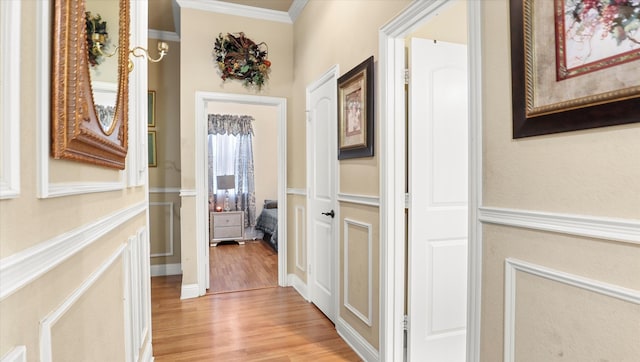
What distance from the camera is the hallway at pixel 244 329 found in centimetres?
237

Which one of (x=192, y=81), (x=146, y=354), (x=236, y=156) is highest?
(x=192, y=81)

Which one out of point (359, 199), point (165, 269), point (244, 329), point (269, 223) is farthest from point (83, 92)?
point (269, 223)

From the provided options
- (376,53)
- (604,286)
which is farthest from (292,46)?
(604,286)

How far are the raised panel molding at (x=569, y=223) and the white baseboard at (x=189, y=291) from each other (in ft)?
10.2

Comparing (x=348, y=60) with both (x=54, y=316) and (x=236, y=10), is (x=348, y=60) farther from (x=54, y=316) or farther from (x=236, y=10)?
(x=54, y=316)

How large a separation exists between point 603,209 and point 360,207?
1524mm

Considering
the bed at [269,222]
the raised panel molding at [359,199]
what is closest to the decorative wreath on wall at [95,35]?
the raised panel molding at [359,199]

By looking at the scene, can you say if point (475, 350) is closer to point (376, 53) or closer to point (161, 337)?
point (376, 53)

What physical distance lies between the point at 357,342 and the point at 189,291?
78.5 inches

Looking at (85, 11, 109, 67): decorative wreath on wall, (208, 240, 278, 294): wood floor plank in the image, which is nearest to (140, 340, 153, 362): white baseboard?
(208, 240, 278, 294): wood floor plank

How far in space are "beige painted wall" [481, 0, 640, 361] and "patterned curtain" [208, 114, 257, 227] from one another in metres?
5.86

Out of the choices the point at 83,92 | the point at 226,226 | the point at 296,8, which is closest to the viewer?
the point at 83,92

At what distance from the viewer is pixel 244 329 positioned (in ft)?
9.04

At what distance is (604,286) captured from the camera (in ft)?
3.03
